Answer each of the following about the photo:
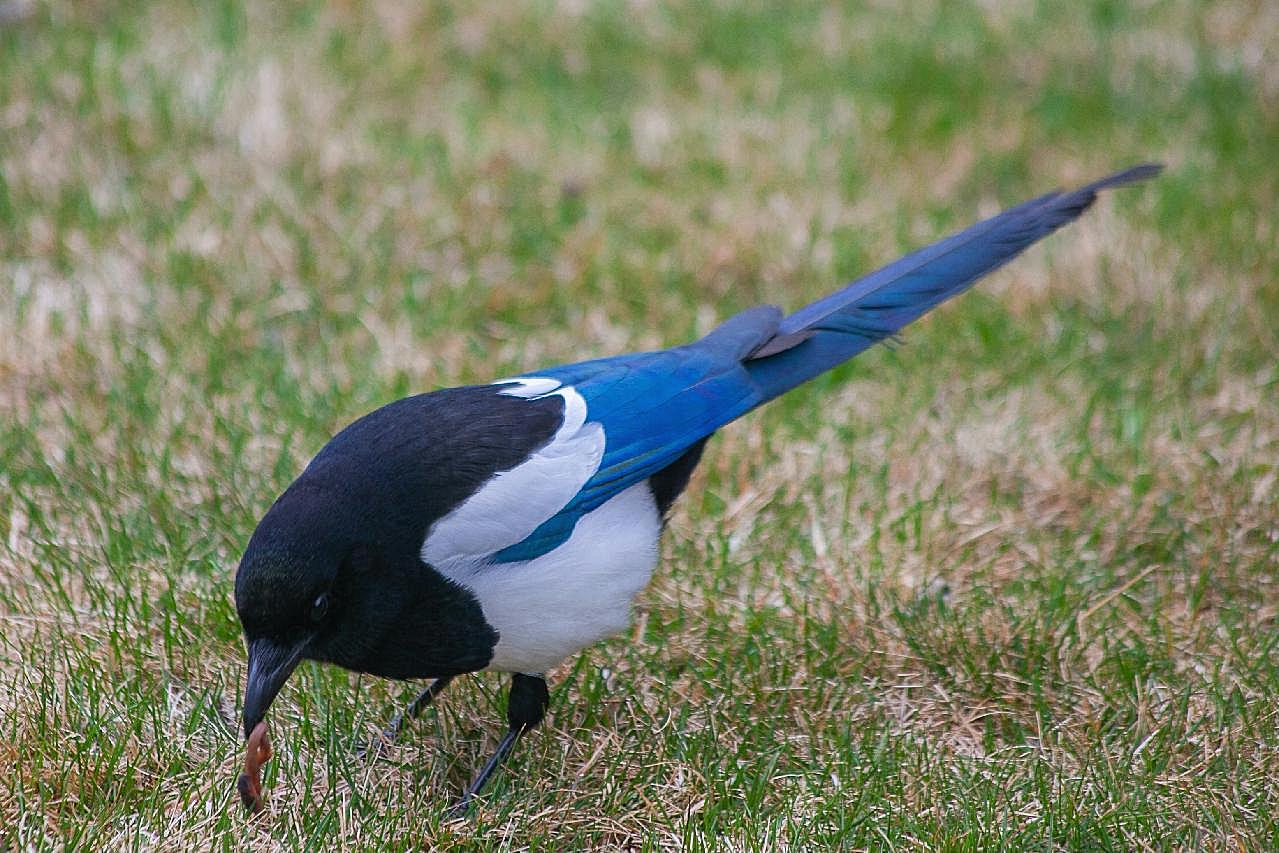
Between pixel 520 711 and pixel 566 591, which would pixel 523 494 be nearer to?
pixel 566 591

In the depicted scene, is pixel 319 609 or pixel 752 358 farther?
pixel 752 358

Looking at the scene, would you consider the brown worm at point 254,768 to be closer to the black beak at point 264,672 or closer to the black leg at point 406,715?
the black beak at point 264,672

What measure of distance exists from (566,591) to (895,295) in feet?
3.12

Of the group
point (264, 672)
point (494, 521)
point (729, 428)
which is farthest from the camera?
point (729, 428)

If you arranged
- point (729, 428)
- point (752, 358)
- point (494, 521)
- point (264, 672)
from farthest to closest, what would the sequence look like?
1. point (729, 428)
2. point (752, 358)
3. point (494, 521)
4. point (264, 672)

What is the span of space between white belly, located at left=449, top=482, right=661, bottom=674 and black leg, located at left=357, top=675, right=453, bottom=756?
0.26 metres

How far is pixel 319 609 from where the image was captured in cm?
221

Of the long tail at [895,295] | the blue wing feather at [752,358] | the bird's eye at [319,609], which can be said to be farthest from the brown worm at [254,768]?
the long tail at [895,295]

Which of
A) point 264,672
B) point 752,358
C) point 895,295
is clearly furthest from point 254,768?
point 895,295

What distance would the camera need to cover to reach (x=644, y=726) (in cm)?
262

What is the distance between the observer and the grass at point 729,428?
245cm

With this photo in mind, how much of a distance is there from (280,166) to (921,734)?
2754mm

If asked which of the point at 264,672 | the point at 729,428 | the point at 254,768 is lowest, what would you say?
the point at 729,428

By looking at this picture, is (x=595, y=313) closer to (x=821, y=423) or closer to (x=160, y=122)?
(x=821, y=423)
